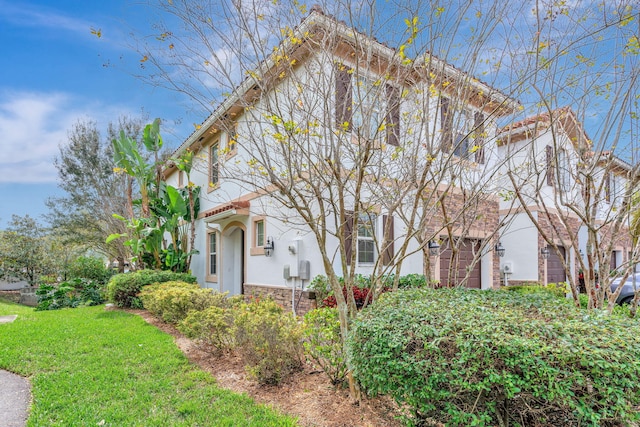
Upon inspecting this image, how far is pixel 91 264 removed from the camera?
727 inches

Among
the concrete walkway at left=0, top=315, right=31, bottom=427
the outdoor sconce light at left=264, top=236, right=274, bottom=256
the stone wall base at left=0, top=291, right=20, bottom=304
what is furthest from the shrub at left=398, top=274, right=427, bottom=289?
the stone wall base at left=0, top=291, right=20, bottom=304

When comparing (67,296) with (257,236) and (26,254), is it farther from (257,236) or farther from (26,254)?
(26,254)

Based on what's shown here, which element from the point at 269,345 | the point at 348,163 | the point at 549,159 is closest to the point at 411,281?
the point at 348,163

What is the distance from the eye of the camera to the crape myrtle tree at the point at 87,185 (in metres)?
21.1

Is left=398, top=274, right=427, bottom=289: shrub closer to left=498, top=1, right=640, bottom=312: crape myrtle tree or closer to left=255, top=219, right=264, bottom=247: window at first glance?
left=255, top=219, right=264, bottom=247: window

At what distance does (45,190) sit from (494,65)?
25149 millimetres

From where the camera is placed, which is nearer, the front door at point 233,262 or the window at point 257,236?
the window at point 257,236

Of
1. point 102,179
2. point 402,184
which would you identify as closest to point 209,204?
point 102,179

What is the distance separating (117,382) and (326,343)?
9.87 feet

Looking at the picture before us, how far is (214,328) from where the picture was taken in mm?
6281

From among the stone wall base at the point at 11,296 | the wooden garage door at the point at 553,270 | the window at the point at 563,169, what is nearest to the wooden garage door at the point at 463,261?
the window at the point at 563,169

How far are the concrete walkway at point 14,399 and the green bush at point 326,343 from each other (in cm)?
330

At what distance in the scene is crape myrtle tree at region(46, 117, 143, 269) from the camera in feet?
69.2

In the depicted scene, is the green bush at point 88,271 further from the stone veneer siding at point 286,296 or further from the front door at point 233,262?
the stone veneer siding at point 286,296
